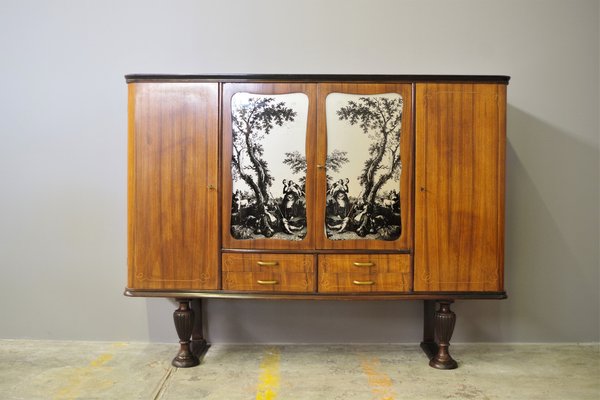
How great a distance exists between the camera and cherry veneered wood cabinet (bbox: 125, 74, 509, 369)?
2.50m

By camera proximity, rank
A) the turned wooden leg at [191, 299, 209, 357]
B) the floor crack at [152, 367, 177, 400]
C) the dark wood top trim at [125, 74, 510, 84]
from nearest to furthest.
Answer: the floor crack at [152, 367, 177, 400]
the dark wood top trim at [125, 74, 510, 84]
the turned wooden leg at [191, 299, 209, 357]

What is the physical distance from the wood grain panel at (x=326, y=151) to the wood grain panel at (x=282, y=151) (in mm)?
31

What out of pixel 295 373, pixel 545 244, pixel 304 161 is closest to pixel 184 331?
pixel 295 373

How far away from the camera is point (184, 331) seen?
263 centimetres

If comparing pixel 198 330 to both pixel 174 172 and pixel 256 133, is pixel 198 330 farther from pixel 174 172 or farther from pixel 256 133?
pixel 256 133

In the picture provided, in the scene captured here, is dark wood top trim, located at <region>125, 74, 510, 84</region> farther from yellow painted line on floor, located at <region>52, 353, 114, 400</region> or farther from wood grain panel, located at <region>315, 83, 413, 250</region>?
yellow painted line on floor, located at <region>52, 353, 114, 400</region>

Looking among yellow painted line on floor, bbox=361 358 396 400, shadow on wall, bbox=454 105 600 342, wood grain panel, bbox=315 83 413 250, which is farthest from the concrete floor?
wood grain panel, bbox=315 83 413 250

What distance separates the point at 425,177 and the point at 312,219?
1.99 feet

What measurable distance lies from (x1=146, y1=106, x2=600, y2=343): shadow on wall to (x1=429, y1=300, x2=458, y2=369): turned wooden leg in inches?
14.6

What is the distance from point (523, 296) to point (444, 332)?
2.40 ft

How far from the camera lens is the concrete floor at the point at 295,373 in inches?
92.6

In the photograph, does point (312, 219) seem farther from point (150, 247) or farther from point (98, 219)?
point (98, 219)

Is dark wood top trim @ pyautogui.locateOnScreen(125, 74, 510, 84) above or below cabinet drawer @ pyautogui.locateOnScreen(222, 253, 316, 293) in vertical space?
above

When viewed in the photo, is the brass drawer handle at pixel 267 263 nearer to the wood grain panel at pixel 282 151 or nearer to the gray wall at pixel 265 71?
the wood grain panel at pixel 282 151
